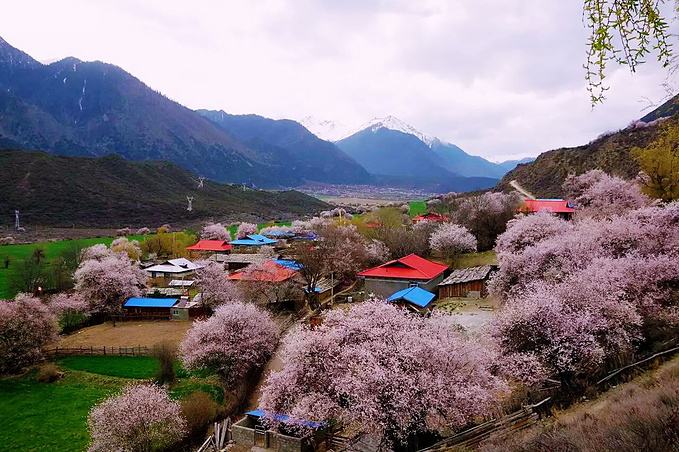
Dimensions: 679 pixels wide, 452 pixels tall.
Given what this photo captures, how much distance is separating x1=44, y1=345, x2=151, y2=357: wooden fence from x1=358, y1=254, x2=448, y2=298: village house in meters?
19.3

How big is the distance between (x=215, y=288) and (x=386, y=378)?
3260 cm

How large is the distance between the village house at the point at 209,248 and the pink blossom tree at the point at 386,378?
186 feet

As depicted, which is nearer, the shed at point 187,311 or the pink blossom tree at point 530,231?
the pink blossom tree at point 530,231

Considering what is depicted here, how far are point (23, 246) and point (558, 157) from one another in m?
105

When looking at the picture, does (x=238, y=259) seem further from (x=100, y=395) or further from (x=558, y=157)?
(x=558, y=157)

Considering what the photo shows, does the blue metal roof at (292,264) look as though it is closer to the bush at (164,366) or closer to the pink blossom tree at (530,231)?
the bush at (164,366)

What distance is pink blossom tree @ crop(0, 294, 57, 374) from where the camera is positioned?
33.4 meters

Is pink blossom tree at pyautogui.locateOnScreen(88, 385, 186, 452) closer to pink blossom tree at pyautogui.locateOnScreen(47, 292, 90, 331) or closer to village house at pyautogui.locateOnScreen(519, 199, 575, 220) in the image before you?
pink blossom tree at pyautogui.locateOnScreen(47, 292, 90, 331)

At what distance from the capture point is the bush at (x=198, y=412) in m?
23.4

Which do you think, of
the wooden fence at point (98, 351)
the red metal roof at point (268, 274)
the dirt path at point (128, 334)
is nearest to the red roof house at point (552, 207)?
the red metal roof at point (268, 274)

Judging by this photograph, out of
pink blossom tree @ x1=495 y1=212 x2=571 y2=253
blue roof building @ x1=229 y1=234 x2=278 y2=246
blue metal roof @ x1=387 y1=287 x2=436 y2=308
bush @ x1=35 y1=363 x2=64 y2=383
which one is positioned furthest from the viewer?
blue roof building @ x1=229 y1=234 x2=278 y2=246

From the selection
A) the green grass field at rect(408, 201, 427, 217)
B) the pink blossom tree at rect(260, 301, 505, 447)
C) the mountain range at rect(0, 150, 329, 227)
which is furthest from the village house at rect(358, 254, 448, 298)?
the mountain range at rect(0, 150, 329, 227)

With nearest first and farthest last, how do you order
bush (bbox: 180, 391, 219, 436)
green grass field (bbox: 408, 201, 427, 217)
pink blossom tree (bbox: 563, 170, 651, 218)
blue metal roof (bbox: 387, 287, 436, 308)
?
bush (bbox: 180, 391, 219, 436) → blue metal roof (bbox: 387, 287, 436, 308) → pink blossom tree (bbox: 563, 170, 651, 218) → green grass field (bbox: 408, 201, 427, 217)

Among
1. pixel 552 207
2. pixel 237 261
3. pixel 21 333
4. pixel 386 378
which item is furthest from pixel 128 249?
pixel 386 378
